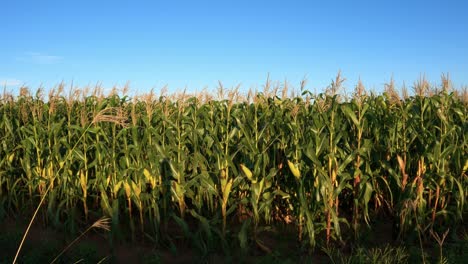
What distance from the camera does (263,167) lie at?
6.41 meters

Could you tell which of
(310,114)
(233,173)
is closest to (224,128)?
(233,173)

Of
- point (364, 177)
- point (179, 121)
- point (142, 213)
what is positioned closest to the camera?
point (364, 177)

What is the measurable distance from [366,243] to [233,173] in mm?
2231

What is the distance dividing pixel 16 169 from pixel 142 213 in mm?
2929

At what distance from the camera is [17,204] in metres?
8.02

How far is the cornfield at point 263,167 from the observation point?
635 cm

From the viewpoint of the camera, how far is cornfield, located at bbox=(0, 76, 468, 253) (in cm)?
635

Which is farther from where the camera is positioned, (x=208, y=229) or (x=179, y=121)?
(x=179, y=121)

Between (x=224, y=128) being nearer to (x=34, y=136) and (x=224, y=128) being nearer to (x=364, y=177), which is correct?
(x=364, y=177)

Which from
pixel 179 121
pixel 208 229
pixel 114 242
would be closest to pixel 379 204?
pixel 208 229

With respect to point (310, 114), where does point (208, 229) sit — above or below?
below

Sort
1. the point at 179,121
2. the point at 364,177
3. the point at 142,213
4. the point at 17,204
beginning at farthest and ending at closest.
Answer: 1. the point at 17,204
2. the point at 179,121
3. the point at 142,213
4. the point at 364,177

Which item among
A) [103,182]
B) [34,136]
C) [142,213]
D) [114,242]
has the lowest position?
[114,242]

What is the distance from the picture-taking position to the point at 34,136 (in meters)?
7.88
